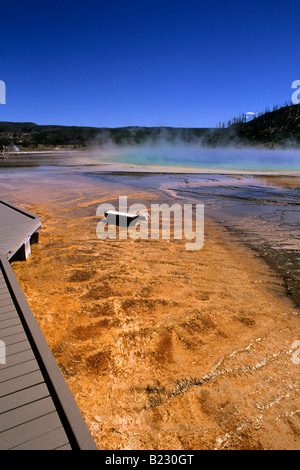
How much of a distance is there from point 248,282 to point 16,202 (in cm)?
973

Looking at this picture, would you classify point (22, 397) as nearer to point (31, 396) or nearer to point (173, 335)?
point (31, 396)

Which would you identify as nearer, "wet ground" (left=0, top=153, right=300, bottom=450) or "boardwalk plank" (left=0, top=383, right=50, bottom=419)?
"boardwalk plank" (left=0, top=383, right=50, bottom=419)

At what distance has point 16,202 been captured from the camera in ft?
36.3

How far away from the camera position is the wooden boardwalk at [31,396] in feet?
5.64

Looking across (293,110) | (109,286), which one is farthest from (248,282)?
(293,110)

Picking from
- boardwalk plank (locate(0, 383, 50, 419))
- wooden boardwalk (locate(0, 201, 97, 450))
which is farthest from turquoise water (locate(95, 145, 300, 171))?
boardwalk plank (locate(0, 383, 50, 419))

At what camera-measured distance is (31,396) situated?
1995 millimetres

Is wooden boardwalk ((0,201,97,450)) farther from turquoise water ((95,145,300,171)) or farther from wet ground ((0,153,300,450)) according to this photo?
turquoise water ((95,145,300,171))

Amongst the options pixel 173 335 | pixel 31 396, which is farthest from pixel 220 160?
pixel 31 396

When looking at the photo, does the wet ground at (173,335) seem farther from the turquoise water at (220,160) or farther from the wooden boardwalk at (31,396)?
the turquoise water at (220,160)

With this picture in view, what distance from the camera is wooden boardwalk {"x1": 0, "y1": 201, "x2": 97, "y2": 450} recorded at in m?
1.72
